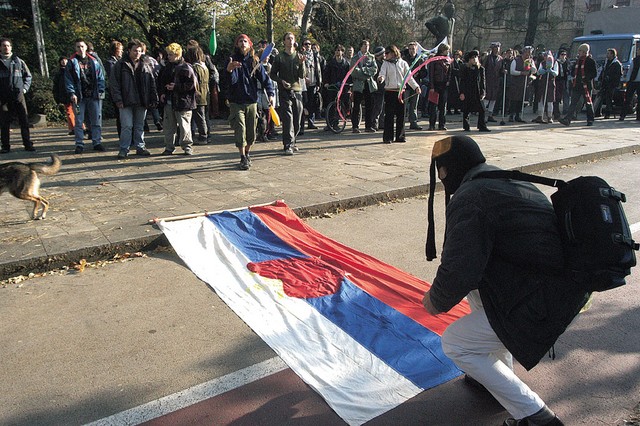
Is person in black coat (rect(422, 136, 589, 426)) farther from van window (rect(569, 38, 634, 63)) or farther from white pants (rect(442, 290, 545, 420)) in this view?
van window (rect(569, 38, 634, 63))

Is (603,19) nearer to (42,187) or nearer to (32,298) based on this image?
(42,187)

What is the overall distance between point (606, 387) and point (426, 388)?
1.11m

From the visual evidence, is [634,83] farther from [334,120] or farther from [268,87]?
[268,87]

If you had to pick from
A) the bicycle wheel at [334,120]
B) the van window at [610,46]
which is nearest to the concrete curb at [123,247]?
the bicycle wheel at [334,120]

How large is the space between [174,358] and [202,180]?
483 centimetres

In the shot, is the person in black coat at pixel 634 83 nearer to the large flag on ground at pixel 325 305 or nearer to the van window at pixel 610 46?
the van window at pixel 610 46

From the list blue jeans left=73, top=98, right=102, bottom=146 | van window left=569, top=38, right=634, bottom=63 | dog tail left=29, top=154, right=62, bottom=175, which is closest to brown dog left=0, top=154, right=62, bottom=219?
dog tail left=29, top=154, right=62, bottom=175

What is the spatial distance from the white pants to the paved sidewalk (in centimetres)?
379

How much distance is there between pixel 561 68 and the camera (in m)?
17.0

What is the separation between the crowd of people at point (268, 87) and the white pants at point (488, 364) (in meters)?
6.48

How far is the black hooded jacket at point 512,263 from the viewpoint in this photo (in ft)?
7.84

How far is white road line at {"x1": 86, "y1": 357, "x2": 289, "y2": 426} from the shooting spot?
2857 mm

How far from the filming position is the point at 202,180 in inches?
315

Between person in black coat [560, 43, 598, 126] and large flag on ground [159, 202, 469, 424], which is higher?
person in black coat [560, 43, 598, 126]
